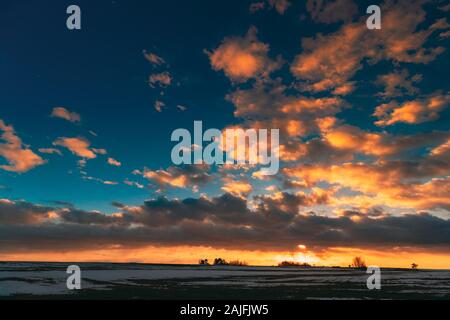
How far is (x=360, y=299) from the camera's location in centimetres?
2780
